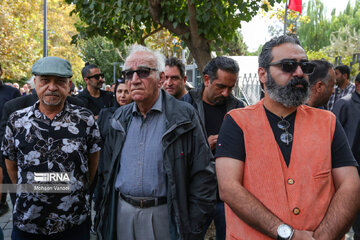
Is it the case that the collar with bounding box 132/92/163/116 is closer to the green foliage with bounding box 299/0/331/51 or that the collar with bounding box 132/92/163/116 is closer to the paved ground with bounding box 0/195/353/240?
the paved ground with bounding box 0/195/353/240

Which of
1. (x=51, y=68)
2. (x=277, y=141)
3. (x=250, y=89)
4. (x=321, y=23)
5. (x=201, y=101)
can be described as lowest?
(x=250, y=89)

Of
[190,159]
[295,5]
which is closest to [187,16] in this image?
[190,159]

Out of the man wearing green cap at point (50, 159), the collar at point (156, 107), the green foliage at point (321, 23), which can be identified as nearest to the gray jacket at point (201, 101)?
the collar at point (156, 107)

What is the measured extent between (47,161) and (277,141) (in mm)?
1706

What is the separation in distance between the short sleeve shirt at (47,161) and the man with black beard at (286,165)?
1.24m

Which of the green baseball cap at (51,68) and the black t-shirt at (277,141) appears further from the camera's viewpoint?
the green baseball cap at (51,68)

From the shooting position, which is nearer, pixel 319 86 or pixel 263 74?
pixel 263 74

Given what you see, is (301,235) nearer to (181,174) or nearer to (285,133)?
(285,133)

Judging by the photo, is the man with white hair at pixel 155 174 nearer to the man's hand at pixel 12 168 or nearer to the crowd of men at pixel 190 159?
the crowd of men at pixel 190 159

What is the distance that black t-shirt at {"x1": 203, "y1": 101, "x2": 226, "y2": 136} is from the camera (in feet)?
12.3

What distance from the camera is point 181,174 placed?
2.83m

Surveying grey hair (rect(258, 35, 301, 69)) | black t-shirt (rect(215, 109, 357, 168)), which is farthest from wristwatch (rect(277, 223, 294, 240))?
grey hair (rect(258, 35, 301, 69))

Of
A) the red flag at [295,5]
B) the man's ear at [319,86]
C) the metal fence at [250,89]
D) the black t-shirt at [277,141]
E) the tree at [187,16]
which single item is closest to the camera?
the black t-shirt at [277,141]

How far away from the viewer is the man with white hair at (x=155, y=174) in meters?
2.83
